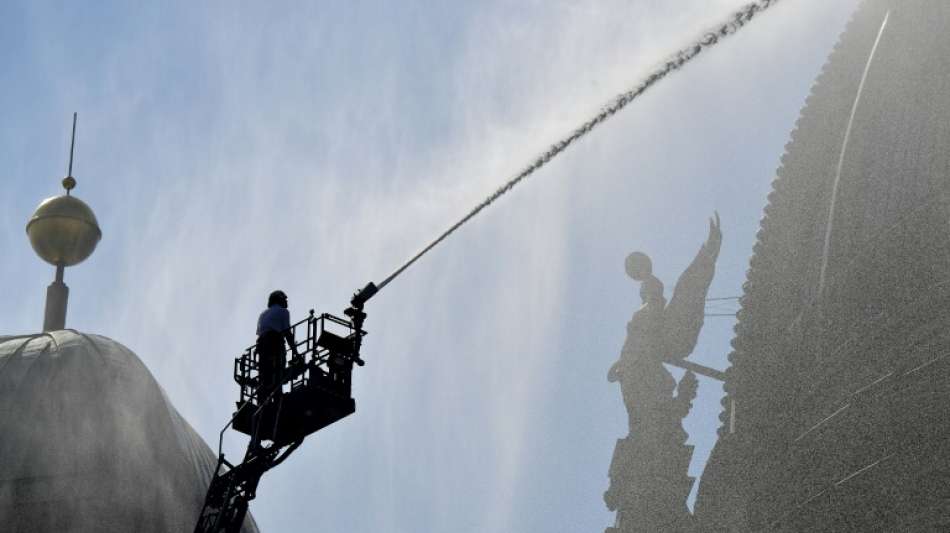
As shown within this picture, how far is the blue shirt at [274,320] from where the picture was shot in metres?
29.5

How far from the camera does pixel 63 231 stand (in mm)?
41531

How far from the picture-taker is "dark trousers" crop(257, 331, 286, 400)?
29625 millimetres

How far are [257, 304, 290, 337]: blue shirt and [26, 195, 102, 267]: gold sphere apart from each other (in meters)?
12.9

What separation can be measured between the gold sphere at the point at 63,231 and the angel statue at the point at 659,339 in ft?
36.3

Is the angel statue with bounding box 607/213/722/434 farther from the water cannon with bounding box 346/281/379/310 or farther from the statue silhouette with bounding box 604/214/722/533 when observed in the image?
the water cannon with bounding box 346/281/379/310

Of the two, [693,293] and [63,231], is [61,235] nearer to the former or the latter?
[63,231]

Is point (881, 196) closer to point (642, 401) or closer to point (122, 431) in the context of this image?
point (642, 401)

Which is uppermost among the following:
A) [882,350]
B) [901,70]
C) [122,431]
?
[901,70]

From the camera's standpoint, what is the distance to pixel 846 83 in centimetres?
3691

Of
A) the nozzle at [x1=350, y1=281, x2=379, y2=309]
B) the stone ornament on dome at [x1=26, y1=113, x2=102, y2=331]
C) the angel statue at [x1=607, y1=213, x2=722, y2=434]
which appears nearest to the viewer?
the nozzle at [x1=350, y1=281, x2=379, y2=309]

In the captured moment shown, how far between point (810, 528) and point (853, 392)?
7.26 ft

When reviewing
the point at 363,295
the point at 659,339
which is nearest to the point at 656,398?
the point at 659,339

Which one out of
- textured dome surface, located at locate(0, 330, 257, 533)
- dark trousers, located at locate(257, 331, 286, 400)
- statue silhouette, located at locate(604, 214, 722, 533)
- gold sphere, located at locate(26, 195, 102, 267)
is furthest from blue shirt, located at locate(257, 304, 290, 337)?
gold sphere, located at locate(26, 195, 102, 267)

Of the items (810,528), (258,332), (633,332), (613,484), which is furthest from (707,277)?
(258,332)
